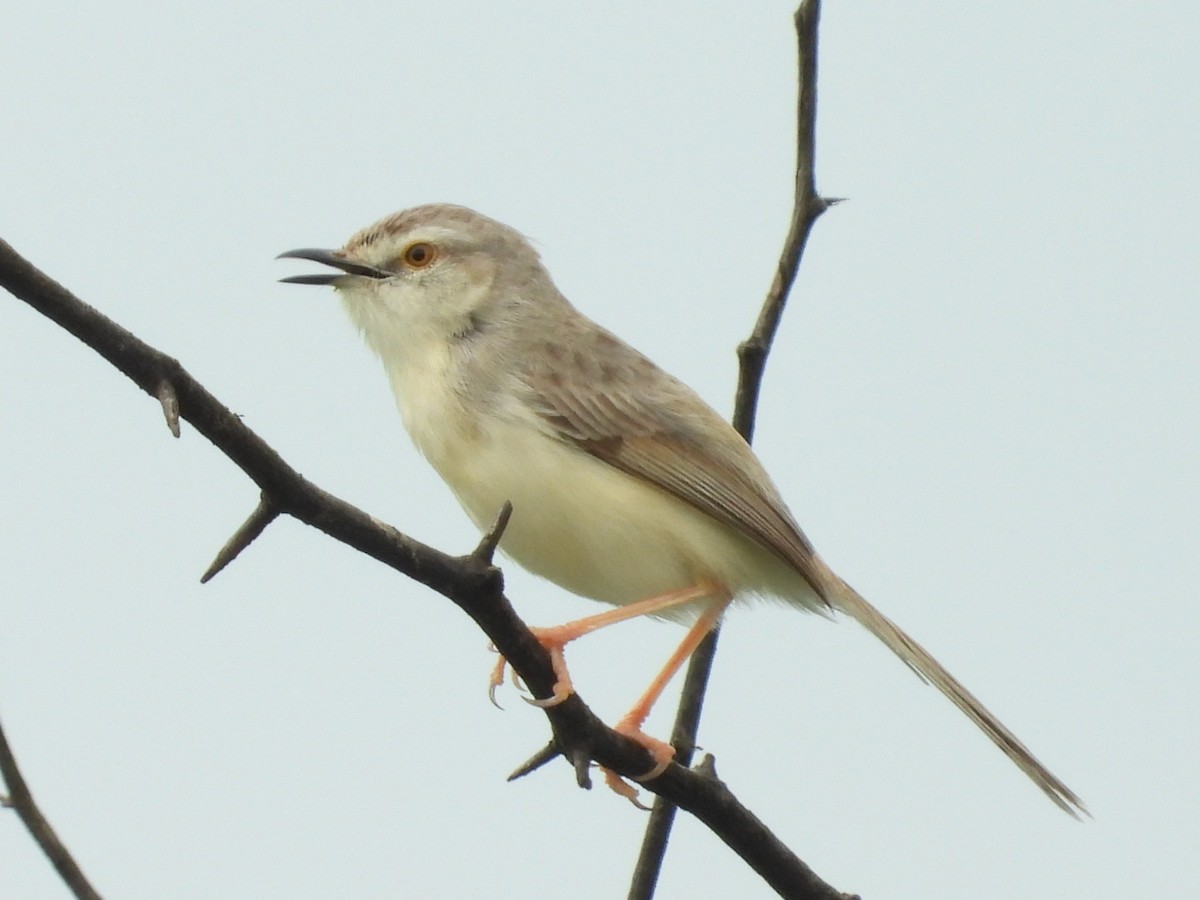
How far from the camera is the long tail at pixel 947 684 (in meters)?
6.04

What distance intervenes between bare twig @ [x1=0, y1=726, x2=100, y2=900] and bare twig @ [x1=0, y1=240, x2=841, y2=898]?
36.5 inches

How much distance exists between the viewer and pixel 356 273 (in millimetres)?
6941

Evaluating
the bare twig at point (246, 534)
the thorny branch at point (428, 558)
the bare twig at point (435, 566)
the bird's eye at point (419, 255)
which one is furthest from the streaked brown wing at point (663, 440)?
the bare twig at point (246, 534)

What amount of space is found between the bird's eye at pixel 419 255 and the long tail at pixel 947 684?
221cm

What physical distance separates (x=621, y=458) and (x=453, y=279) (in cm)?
127

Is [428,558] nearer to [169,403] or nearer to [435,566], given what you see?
[435,566]

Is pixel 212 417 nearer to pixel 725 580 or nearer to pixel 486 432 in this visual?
pixel 486 432

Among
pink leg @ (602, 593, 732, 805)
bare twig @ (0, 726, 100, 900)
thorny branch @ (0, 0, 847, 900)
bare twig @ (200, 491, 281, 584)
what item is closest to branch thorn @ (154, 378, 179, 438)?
thorny branch @ (0, 0, 847, 900)

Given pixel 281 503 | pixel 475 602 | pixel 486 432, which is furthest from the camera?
pixel 486 432

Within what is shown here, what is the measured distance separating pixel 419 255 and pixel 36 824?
3.94m

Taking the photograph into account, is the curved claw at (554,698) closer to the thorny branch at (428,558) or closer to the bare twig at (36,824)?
the thorny branch at (428,558)

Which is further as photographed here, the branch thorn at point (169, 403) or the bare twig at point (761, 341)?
the bare twig at point (761, 341)

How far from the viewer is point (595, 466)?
6.19 metres

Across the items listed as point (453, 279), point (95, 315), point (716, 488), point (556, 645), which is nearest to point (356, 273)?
point (453, 279)
